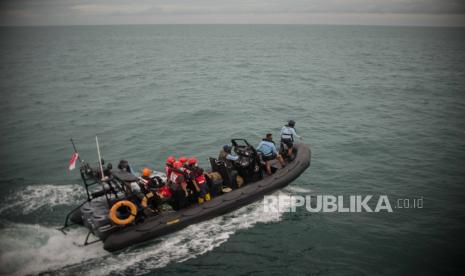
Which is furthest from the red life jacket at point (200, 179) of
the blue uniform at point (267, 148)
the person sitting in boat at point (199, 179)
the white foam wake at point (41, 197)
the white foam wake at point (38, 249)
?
the white foam wake at point (41, 197)

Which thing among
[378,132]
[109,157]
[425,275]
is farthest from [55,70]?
[425,275]

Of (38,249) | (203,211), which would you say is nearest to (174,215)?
(203,211)

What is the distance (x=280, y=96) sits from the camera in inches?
1421

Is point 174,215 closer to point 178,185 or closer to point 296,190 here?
point 178,185

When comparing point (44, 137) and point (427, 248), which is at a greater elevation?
point (44, 137)

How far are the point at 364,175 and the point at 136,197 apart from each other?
35.8 ft

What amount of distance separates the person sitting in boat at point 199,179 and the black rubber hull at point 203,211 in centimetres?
28

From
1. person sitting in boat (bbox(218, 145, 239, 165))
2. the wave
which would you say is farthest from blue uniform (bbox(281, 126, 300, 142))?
person sitting in boat (bbox(218, 145, 239, 165))

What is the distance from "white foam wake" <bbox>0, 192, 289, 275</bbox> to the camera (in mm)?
9188

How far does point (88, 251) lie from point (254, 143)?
12.5 m

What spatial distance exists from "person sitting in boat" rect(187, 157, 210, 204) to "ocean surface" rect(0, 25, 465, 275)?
3.01 feet

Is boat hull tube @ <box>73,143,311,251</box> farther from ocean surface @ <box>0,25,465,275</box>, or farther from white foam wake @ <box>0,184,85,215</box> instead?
white foam wake @ <box>0,184,85,215</box>

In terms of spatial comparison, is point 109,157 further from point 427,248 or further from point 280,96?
point 280,96

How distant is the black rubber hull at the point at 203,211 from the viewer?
990 cm
